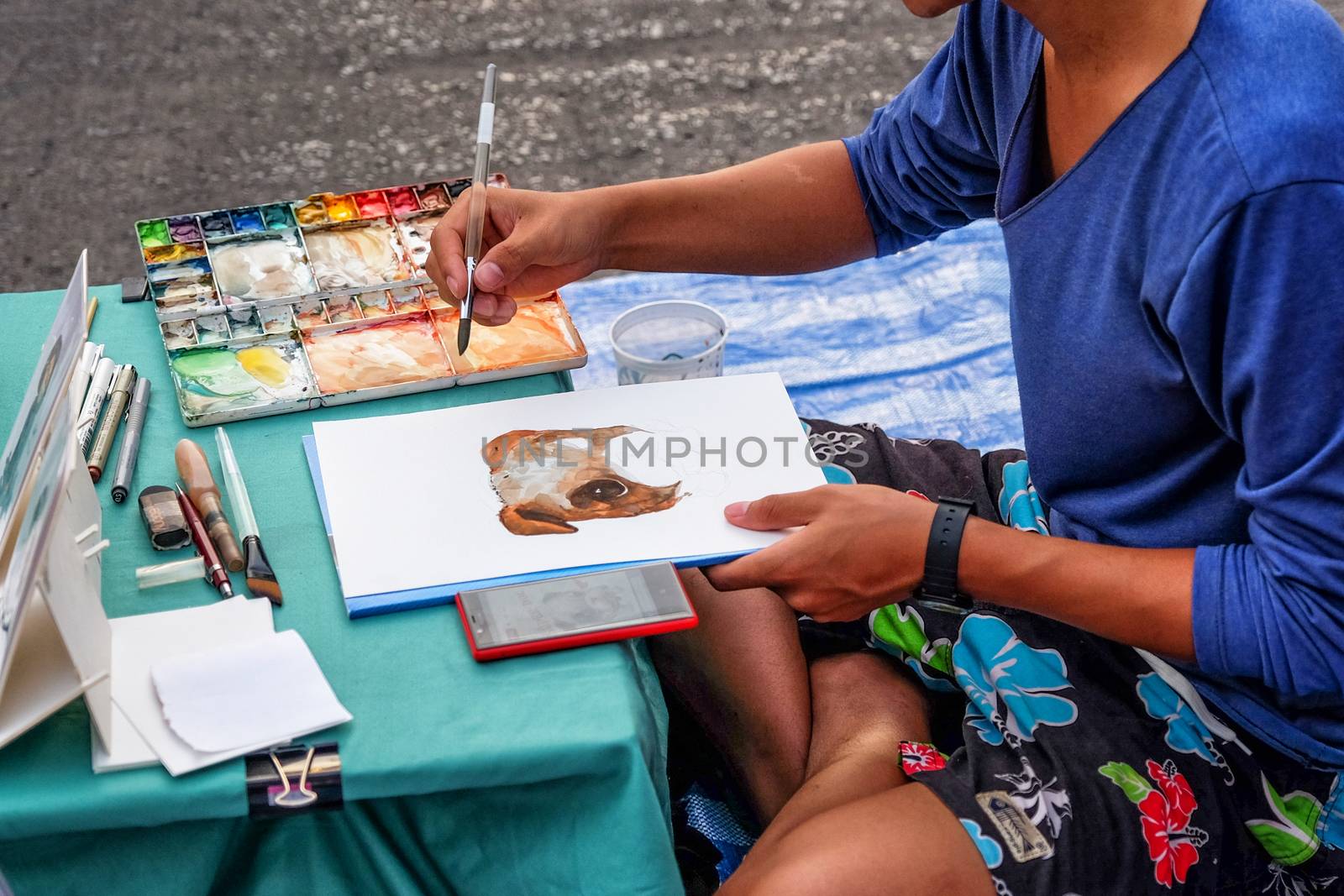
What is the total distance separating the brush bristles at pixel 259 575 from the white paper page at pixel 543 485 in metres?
0.05

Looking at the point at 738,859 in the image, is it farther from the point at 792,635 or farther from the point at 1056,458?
the point at 1056,458

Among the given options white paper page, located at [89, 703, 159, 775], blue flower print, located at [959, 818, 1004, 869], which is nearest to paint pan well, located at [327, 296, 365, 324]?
white paper page, located at [89, 703, 159, 775]

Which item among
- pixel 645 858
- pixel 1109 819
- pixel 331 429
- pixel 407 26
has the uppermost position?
pixel 407 26

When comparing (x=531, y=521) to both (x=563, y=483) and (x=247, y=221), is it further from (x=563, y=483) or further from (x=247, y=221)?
(x=247, y=221)

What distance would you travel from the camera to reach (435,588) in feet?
3.23

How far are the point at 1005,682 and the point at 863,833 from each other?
0.24 meters

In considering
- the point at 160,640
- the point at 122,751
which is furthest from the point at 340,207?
the point at 122,751

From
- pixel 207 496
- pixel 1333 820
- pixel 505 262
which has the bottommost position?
pixel 1333 820

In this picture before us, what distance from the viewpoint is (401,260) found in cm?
140

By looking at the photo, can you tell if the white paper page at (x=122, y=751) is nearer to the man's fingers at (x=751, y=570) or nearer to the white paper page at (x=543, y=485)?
the white paper page at (x=543, y=485)

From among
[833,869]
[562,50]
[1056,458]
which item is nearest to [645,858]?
[833,869]

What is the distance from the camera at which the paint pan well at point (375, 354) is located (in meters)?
1.23

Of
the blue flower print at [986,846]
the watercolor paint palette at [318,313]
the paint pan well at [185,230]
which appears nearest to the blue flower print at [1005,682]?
the blue flower print at [986,846]

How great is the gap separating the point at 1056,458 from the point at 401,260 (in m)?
0.73
